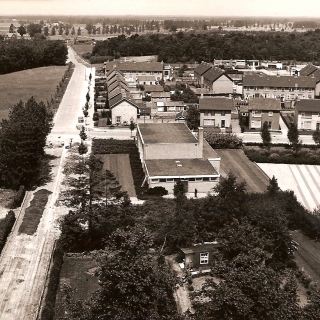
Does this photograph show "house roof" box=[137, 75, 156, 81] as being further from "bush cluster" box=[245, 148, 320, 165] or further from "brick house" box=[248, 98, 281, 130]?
"bush cluster" box=[245, 148, 320, 165]

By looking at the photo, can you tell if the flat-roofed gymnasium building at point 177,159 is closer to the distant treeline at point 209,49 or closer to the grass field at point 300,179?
the grass field at point 300,179

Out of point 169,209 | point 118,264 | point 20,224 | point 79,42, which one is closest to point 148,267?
point 118,264

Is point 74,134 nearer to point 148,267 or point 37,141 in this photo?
point 37,141

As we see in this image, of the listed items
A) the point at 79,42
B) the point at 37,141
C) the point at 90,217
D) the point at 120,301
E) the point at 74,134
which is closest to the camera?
the point at 120,301

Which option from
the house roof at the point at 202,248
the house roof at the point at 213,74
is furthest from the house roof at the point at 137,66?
the house roof at the point at 202,248

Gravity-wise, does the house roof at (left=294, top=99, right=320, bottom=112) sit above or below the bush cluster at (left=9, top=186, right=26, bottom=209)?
above

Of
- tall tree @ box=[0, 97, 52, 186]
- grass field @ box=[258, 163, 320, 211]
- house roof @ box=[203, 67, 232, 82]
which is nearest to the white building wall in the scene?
A: grass field @ box=[258, 163, 320, 211]

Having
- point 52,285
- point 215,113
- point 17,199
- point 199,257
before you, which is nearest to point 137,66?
point 215,113
